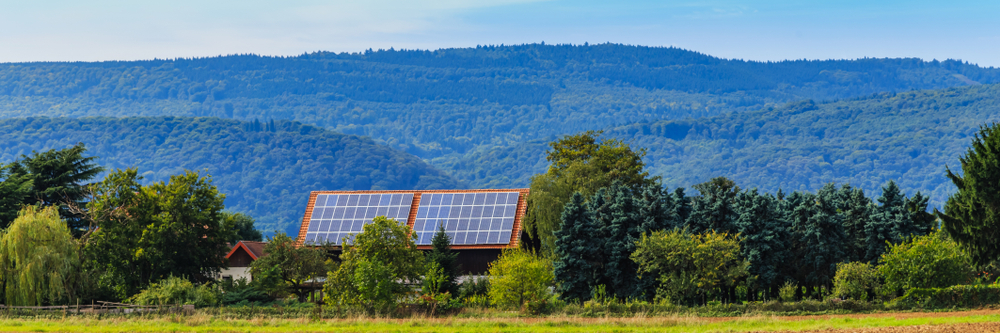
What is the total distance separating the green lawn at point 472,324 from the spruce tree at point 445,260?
10935 mm

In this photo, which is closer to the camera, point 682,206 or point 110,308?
point 110,308

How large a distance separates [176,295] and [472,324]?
1804cm

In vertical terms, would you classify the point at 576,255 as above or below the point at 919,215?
below

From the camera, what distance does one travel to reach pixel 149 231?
55.6m

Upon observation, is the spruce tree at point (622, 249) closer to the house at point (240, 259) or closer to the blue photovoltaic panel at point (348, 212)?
the blue photovoltaic panel at point (348, 212)

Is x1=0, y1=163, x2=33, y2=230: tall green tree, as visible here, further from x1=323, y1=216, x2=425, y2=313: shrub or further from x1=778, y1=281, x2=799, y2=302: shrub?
x1=778, y1=281, x2=799, y2=302: shrub

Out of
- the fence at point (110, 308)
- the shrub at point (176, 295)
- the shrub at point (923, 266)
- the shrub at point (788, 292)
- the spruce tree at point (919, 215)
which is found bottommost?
the fence at point (110, 308)

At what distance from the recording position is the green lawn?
3984cm

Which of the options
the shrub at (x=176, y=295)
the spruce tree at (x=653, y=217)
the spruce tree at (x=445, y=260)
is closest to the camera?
the shrub at (x=176, y=295)

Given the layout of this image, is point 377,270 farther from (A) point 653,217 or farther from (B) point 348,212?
(B) point 348,212

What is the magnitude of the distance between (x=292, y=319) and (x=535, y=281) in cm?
1211

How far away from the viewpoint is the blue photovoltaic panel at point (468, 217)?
65375mm

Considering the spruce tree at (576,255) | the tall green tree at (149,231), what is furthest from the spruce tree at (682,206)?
the tall green tree at (149,231)

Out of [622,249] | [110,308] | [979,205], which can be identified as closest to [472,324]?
[622,249]
